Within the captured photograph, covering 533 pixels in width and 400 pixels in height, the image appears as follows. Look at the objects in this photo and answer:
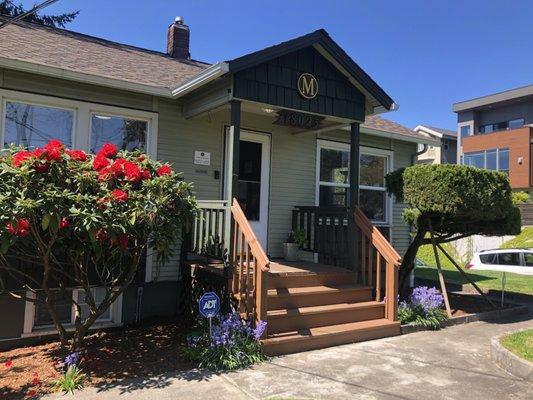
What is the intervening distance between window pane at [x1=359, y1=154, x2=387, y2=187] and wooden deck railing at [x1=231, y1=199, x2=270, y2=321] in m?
4.46

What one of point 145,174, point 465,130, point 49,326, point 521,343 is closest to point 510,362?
point 521,343

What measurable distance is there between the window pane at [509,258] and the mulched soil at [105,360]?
45.6ft

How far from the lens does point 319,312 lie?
608 centimetres

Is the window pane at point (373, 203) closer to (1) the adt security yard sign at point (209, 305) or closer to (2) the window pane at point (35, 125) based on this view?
(1) the adt security yard sign at point (209, 305)

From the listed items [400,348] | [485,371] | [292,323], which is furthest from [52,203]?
[485,371]

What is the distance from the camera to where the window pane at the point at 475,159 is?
3238cm

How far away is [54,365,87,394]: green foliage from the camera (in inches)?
168

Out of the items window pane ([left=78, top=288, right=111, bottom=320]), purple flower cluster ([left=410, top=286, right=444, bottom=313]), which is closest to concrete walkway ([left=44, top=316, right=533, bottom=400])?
purple flower cluster ([left=410, top=286, right=444, bottom=313])

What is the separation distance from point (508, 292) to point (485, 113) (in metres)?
27.4

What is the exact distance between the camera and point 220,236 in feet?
21.3

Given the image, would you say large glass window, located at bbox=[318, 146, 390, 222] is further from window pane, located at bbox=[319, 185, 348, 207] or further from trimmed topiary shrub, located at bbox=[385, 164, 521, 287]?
trimmed topiary shrub, located at bbox=[385, 164, 521, 287]

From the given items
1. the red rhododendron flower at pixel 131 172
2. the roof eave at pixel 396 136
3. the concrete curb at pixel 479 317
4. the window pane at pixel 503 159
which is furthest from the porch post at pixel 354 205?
the window pane at pixel 503 159

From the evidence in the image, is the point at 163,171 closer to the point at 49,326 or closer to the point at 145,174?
the point at 145,174

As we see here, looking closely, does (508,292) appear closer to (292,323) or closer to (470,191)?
(470,191)
